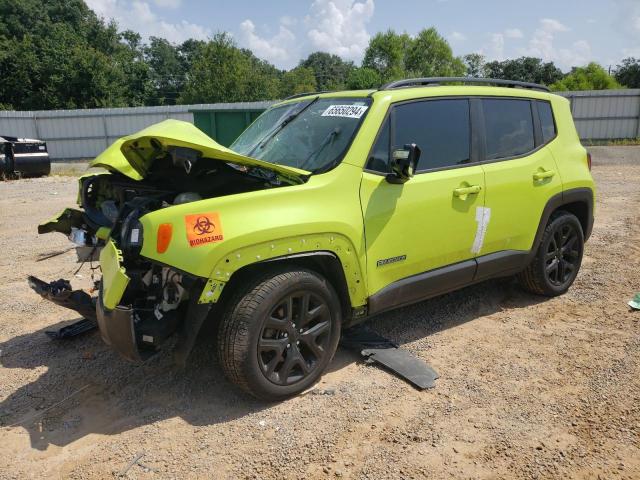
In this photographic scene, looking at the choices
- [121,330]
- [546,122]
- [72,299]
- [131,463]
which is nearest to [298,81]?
[546,122]

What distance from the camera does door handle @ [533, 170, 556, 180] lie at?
4.39 metres

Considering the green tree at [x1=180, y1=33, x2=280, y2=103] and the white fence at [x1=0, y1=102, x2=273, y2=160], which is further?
the green tree at [x1=180, y1=33, x2=280, y2=103]

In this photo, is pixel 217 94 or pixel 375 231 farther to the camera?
pixel 217 94

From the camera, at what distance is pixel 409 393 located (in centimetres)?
333

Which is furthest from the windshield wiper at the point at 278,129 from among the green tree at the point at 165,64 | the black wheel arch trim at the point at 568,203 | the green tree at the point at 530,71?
the green tree at the point at 165,64

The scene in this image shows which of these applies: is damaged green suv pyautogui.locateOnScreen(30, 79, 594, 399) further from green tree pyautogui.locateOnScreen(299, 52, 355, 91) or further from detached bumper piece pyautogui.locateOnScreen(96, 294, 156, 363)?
green tree pyautogui.locateOnScreen(299, 52, 355, 91)

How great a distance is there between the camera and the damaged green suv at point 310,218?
2.93 m

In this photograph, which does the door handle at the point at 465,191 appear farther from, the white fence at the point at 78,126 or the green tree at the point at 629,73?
the green tree at the point at 629,73

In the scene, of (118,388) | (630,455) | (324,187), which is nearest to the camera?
(630,455)

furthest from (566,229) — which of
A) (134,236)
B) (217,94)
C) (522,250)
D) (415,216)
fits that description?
(217,94)

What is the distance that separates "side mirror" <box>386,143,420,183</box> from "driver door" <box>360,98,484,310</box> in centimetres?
6

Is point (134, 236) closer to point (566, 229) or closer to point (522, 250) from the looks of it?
point (522, 250)

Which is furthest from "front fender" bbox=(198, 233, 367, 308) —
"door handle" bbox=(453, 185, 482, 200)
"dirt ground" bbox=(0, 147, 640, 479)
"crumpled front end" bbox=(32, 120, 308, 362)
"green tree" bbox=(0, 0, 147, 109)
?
"green tree" bbox=(0, 0, 147, 109)

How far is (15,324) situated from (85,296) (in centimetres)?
150
